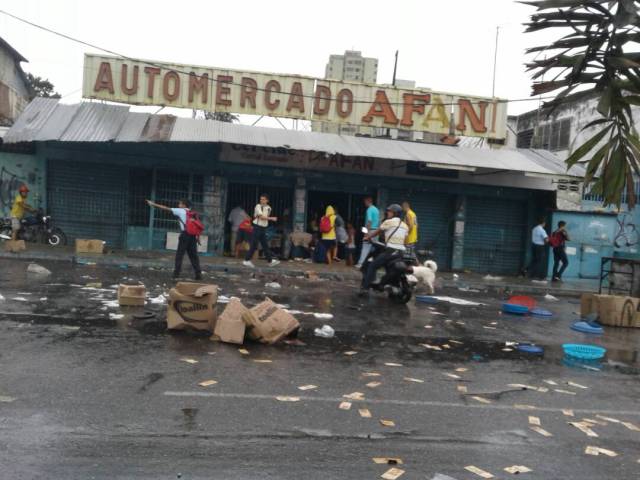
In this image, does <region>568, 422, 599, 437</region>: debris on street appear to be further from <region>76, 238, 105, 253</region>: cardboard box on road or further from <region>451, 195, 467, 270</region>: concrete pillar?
<region>451, 195, 467, 270</region>: concrete pillar

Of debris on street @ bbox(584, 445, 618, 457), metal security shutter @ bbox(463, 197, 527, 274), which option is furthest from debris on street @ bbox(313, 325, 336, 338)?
metal security shutter @ bbox(463, 197, 527, 274)

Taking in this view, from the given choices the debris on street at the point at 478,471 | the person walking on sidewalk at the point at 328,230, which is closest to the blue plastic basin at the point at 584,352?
the debris on street at the point at 478,471

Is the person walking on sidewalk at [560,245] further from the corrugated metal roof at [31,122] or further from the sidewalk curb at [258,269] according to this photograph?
the corrugated metal roof at [31,122]

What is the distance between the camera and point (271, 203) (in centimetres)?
2025

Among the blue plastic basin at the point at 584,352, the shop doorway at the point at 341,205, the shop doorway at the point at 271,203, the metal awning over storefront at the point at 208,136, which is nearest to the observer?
the blue plastic basin at the point at 584,352

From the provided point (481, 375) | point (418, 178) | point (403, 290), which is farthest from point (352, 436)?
point (418, 178)

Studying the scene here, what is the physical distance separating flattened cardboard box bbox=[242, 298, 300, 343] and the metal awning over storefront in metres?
10.4

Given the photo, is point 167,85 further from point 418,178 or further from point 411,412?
point 411,412

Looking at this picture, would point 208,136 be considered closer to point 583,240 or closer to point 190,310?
point 190,310

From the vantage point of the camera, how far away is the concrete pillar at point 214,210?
19.2 m

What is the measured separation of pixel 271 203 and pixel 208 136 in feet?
12.2

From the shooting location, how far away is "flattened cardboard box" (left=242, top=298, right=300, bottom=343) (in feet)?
23.0

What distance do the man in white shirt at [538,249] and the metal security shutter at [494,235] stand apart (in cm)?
118

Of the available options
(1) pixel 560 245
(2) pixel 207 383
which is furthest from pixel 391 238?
(1) pixel 560 245
